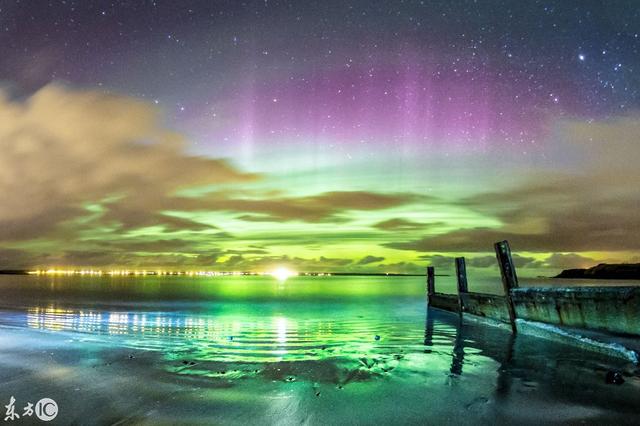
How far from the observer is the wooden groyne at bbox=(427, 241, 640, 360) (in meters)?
10.2

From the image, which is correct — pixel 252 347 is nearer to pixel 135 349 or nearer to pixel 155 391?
pixel 135 349

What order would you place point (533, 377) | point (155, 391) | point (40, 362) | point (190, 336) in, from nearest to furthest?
point (155, 391) < point (533, 377) < point (40, 362) < point (190, 336)

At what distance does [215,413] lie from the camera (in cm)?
645

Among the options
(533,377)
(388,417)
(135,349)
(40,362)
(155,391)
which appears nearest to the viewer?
(388,417)

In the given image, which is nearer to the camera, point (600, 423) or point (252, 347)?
point (600, 423)

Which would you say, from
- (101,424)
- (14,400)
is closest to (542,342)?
(101,424)

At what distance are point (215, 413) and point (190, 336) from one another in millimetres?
10179
